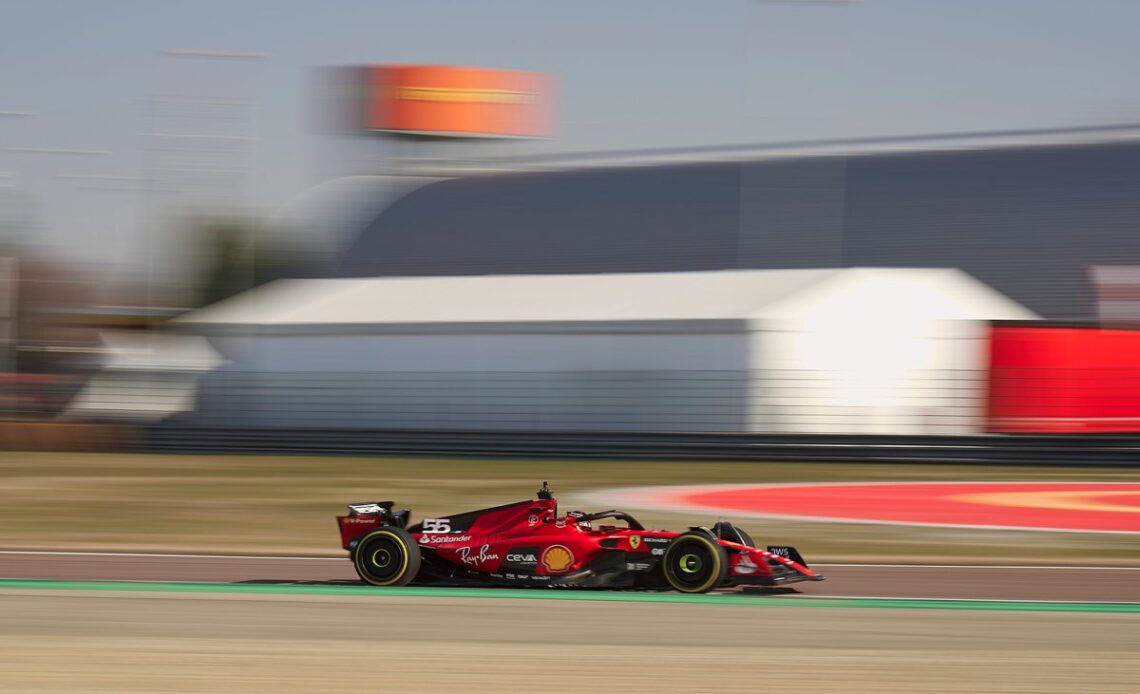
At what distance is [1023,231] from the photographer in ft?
106

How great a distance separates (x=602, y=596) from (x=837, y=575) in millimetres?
2283

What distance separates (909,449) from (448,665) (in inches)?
595

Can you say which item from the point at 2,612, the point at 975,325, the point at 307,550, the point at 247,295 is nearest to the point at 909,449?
the point at 975,325

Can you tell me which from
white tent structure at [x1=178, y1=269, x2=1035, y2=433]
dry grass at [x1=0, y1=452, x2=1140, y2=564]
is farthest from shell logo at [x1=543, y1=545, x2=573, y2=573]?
white tent structure at [x1=178, y1=269, x2=1035, y2=433]

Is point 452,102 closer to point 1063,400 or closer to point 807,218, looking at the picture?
point 807,218

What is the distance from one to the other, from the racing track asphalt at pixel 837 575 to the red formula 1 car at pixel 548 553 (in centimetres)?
60

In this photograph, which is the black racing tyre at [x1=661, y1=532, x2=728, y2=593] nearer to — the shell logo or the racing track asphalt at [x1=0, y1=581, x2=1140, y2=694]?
the racing track asphalt at [x1=0, y1=581, x2=1140, y2=694]

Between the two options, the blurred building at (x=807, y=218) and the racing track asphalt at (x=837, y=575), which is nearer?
the racing track asphalt at (x=837, y=575)

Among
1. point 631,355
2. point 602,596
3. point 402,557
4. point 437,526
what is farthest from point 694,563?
point 631,355

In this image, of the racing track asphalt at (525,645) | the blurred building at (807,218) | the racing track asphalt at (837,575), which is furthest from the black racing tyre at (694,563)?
the blurred building at (807,218)

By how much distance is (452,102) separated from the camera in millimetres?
45875

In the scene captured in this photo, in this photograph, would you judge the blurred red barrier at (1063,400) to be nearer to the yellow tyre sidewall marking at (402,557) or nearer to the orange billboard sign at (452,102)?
the yellow tyre sidewall marking at (402,557)

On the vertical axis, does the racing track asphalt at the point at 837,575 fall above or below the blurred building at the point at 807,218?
below

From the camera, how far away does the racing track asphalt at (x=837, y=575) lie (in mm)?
9367
